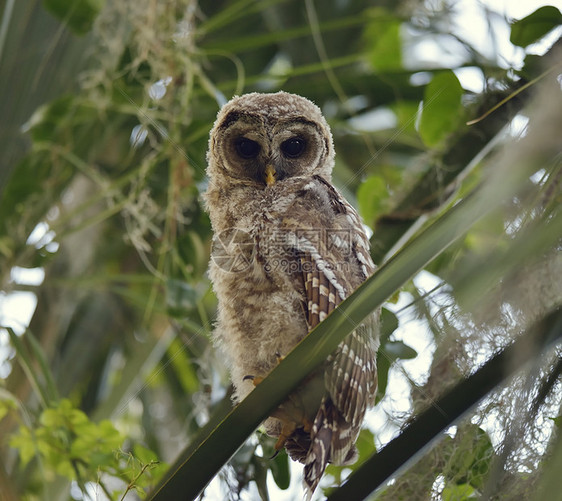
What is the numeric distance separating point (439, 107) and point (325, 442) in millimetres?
558

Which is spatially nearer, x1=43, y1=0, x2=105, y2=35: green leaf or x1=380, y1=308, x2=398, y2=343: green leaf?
x1=380, y1=308, x2=398, y2=343: green leaf

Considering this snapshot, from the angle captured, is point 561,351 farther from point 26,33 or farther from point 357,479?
point 26,33

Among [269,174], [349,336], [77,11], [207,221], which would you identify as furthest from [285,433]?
[77,11]

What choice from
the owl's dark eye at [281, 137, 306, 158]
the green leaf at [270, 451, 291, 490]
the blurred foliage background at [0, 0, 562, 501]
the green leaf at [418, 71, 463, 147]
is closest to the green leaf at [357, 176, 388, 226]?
the blurred foliage background at [0, 0, 562, 501]

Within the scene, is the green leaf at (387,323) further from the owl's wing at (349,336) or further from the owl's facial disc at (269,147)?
the owl's facial disc at (269,147)

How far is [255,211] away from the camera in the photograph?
98 centimetres

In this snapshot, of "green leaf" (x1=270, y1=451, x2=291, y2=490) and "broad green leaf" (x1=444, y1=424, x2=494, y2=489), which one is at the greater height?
"green leaf" (x1=270, y1=451, x2=291, y2=490)

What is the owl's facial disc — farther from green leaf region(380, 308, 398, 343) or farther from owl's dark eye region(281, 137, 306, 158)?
green leaf region(380, 308, 398, 343)

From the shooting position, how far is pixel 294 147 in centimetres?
99

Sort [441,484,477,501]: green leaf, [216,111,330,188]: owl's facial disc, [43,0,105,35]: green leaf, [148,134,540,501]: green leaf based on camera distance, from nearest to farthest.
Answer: [148,134,540,501]: green leaf → [441,484,477,501]: green leaf → [216,111,330,188]: owl's facial disc → [43,0,105,35]: green leaf

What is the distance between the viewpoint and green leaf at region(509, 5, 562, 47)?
991 mm

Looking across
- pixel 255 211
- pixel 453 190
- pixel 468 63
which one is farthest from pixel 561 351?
pixel 468 63

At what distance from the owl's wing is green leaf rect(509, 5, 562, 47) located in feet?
1.26

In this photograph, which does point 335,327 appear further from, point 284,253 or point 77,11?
point 77,11
